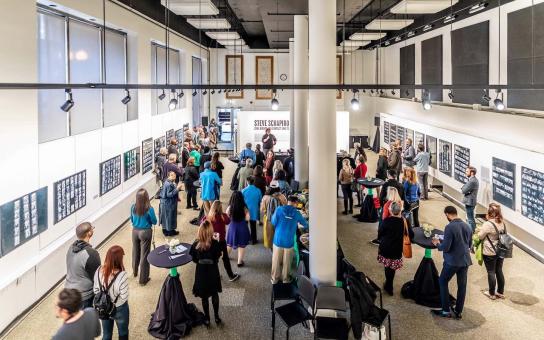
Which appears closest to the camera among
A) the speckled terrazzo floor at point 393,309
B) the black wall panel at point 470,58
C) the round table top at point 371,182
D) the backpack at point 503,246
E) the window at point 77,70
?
the speckled terrazzo floor at point 393,309

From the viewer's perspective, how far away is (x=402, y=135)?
14797 millimetres

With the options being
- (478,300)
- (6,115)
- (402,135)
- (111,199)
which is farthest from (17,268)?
(402,135)

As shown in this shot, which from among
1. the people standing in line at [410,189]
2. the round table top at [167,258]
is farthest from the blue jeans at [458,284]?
the round table top at [167,258]

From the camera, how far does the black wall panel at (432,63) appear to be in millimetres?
12234

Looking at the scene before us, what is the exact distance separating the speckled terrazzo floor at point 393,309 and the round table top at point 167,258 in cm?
84

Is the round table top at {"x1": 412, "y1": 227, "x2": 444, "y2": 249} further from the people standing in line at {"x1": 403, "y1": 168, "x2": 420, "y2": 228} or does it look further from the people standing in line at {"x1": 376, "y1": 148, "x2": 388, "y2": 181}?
the people standing in line at {"x1": 376, "y1": 148, "x2": 388, "y2": 181}

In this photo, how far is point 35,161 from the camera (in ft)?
18.4

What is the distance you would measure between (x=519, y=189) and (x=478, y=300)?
284 centimetres

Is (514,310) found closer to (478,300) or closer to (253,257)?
(478,300)

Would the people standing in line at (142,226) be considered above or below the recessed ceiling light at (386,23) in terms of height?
below

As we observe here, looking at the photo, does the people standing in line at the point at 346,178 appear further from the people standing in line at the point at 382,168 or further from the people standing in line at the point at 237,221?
the people standing in line at the point at 237,221

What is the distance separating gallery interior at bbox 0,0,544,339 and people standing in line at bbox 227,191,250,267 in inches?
1.5

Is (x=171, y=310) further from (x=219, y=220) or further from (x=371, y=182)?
(x=371, y=182)

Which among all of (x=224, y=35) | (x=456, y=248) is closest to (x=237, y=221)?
(x=456, y=248)
